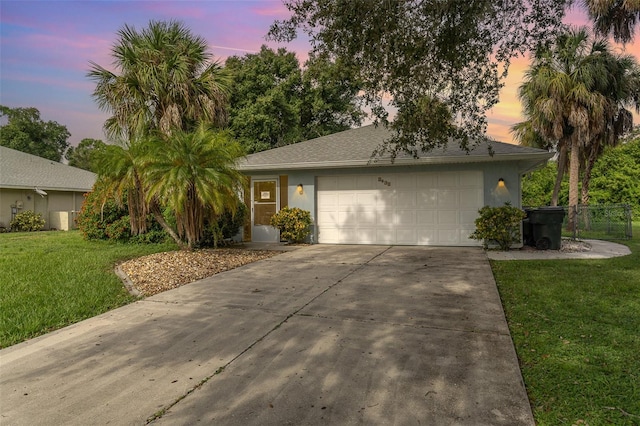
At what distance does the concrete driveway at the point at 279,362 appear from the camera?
2.54 m

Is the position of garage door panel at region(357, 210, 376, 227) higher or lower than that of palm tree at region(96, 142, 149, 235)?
lower

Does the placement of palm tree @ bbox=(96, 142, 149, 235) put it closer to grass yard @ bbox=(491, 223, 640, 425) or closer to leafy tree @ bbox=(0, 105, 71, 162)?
grass yard @ bbox=(491, 223, 640, 425)

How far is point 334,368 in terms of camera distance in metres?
3.18

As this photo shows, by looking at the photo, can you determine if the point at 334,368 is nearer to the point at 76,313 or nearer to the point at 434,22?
the point at 76,313

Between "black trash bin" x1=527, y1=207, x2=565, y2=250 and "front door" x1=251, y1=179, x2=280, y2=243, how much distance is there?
7.62 m

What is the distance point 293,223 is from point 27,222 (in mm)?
12964

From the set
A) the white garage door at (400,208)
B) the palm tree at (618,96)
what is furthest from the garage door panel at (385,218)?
the palm tree at (618,96)

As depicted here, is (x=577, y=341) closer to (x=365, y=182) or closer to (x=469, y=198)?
(x=469, y=198)

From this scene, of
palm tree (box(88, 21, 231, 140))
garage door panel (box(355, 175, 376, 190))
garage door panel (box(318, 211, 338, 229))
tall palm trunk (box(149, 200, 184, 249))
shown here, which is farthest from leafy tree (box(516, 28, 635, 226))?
tall palm trunk (box(149, 200, 184, 249))

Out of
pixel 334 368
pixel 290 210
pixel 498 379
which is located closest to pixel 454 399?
pixel 498 379

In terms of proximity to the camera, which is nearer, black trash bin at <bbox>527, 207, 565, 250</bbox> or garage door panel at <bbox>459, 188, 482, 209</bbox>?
black trash bin at <bbox>527, 207, 565, 250</bbox>

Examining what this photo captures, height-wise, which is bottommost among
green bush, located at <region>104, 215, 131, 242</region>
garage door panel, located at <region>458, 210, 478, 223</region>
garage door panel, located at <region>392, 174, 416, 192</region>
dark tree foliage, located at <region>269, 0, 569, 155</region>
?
green bush, located at <region>104, 215, 131, 242</region>

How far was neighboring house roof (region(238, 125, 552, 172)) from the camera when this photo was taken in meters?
9.86

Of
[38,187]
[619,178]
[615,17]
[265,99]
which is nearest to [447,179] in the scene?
[615,17]
